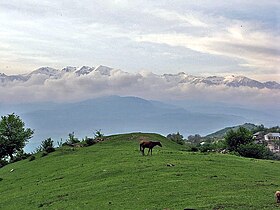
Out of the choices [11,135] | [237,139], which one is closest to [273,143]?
[237,139]

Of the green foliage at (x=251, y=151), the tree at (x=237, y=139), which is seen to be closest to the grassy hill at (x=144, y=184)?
the green foliage at (x=251, y=151)

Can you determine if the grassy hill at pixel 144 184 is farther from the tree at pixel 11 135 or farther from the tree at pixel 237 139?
the tree at pixel 237 139

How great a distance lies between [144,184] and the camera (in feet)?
102

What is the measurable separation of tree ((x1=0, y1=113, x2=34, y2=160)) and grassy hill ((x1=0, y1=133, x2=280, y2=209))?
31.9 metres

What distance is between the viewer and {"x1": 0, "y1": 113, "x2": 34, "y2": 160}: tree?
80438mm

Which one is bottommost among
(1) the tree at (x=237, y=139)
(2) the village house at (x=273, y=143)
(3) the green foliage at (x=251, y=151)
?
(2) the village house at (x=273, y=143)

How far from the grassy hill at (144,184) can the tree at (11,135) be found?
105 feet

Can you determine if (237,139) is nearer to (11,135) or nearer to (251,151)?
(251,151)

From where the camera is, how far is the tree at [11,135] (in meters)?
80.4

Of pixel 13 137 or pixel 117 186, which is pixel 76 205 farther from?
pixel 13 137

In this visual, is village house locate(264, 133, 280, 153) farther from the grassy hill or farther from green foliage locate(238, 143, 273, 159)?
the grassy hill

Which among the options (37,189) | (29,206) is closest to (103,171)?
(37,189)

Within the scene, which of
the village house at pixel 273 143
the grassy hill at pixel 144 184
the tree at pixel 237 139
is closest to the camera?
the grassy hill at pixel 144 184

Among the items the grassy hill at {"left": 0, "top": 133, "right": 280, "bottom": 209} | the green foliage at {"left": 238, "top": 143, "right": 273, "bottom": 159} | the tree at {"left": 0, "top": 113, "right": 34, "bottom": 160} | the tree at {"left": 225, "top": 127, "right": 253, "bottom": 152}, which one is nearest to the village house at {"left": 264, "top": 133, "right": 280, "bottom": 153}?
the tree at {"left": 225, "top": 127, "right": 253, "bottom": 152}
